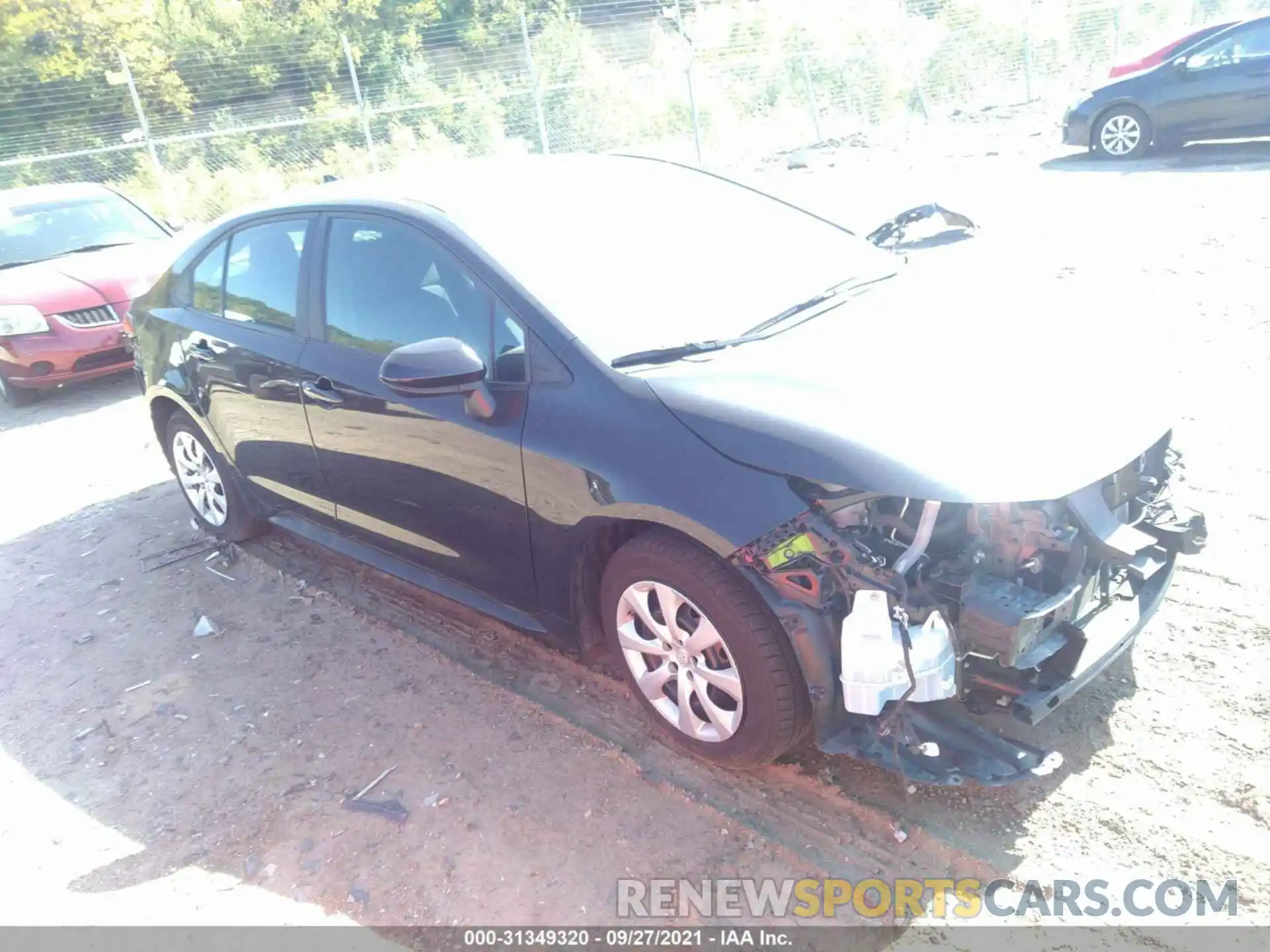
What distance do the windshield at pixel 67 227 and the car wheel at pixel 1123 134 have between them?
11038mm

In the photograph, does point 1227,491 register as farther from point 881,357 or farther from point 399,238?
point 399,238

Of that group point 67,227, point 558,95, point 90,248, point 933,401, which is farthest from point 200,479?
point 558,95

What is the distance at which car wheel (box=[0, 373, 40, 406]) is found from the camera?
27.0 feet

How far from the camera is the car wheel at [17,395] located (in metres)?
8.22

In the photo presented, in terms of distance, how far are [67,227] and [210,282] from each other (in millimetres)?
Answer: 5421

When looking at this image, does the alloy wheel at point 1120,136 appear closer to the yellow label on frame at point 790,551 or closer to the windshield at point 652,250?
the windshield at point 652,250

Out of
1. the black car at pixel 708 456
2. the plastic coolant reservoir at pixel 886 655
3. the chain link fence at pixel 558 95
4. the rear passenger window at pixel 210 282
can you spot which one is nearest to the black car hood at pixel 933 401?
the black car at pixel 708 456

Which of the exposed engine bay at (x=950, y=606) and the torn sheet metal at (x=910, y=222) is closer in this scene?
the exposed engine bay at (x=950, y=606)

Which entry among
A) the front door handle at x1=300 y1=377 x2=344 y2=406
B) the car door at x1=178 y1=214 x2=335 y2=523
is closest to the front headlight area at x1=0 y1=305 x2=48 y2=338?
the car door at x1=178 y1=214 x2=335 y2=523

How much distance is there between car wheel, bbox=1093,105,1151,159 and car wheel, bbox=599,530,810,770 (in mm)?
11676

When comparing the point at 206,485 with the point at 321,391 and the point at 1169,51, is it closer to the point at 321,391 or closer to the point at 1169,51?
the point at 321,391

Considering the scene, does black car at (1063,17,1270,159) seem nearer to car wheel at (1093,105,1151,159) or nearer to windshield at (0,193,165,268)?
car wheel at (1093,105,1151,159)

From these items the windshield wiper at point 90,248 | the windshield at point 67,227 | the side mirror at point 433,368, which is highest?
the windshield at point 67,227

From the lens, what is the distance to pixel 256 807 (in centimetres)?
321
